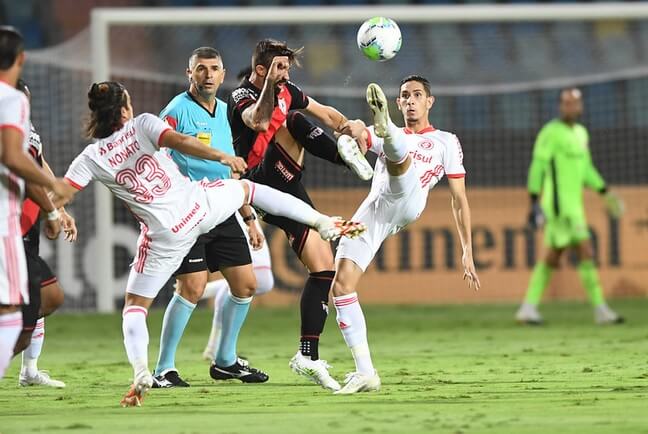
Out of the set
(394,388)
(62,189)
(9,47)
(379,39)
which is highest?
(379,39)

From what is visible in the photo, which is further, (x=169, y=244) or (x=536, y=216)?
(x=536, y=216)

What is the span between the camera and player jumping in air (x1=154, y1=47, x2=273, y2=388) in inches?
297

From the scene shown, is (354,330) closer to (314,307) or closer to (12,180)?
(314,307)

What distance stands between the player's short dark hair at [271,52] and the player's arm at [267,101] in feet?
0.40

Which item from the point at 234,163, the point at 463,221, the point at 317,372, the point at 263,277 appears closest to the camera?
the point at 234,163

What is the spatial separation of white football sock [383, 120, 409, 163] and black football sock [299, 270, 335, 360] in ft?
3.19

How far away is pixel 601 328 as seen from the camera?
11.9 m

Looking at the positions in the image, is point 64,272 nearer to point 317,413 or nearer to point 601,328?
point 601,328

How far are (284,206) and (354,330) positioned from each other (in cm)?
85

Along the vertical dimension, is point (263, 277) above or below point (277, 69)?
below

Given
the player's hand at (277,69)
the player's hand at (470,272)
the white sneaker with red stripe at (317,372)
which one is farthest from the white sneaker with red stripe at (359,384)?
the player's hand at (277,69)

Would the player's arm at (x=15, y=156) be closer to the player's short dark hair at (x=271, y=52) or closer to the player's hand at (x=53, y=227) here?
the player's hand at (x=53, y=227)

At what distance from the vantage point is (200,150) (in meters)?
6.14

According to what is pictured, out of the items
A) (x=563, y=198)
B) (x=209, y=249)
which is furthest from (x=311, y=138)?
(x=563, y=198)
